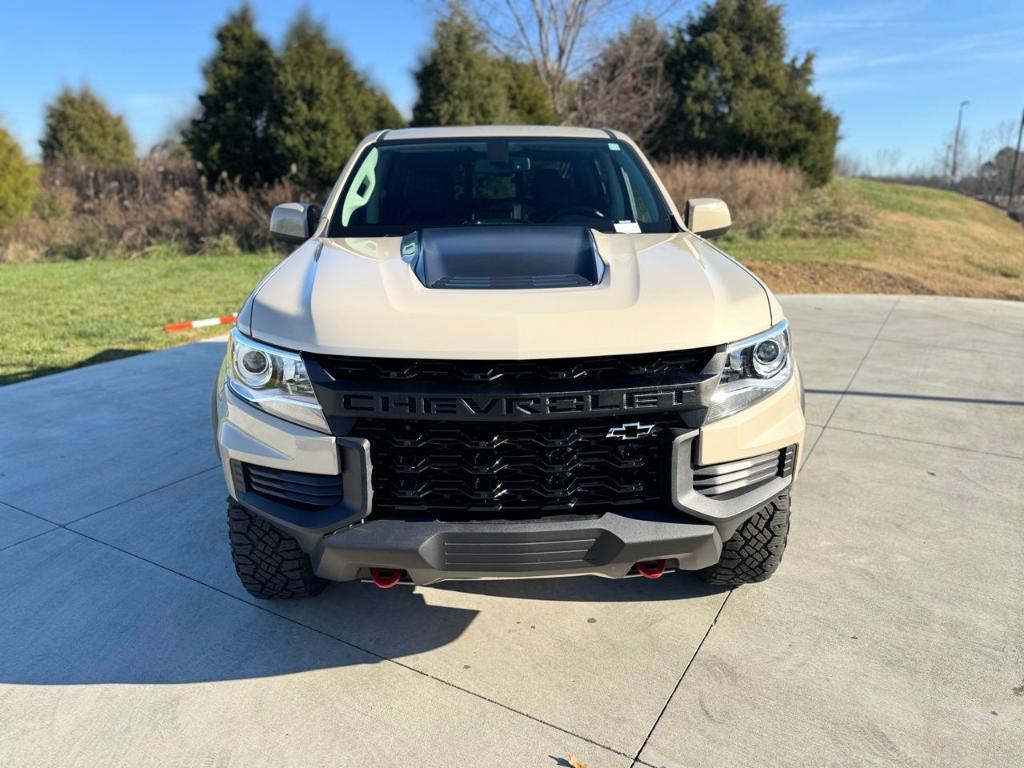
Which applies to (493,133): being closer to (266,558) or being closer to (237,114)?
(266,558)

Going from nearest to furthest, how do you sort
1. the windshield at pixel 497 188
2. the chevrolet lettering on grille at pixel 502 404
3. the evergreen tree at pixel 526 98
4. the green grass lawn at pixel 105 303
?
1. the chevrolet lettering on grille at pixel 502 404
2. the windshield at pixel 497 188
3. the green grass lawn at pixel 105 303
4. the evergreen tree at pixel 526 98

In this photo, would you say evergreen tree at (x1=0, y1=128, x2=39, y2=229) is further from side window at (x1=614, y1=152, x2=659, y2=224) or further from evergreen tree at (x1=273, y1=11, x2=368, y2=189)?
side window at (x1=614, y1=152, x2=659, y2=224)

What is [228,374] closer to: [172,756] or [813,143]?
[172,756]

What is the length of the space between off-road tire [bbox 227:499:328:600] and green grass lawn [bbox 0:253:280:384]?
4.78m

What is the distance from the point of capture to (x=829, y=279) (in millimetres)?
12008

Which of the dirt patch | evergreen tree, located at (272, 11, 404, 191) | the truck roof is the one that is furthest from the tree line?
the truck roof

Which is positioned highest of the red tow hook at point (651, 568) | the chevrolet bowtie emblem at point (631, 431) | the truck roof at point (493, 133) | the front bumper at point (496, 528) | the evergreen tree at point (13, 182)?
the evergreen tree at point (13, 182)

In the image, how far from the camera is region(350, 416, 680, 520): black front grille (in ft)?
7.15

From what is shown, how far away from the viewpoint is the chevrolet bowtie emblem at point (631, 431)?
2178 mm

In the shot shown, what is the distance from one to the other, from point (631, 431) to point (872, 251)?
14880 mm

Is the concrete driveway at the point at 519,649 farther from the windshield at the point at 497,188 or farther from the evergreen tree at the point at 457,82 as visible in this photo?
the evergreen tree at the point at 457,82

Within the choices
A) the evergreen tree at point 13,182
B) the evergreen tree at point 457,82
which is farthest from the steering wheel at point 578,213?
the evergreen tree at point 13,182

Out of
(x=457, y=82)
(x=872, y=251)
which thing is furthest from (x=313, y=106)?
(x=872, y=251)

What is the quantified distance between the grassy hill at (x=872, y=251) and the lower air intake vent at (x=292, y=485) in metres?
10.3
